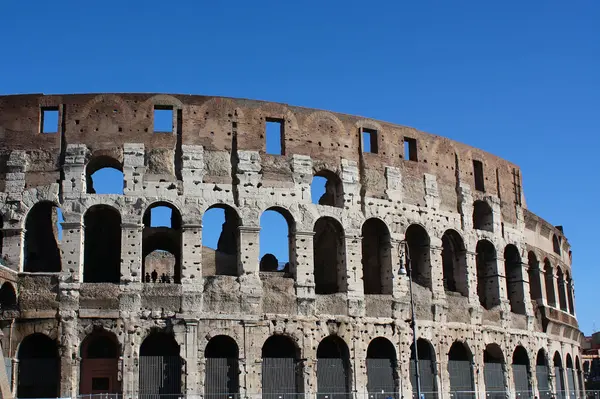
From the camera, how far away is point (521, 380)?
32.9 m

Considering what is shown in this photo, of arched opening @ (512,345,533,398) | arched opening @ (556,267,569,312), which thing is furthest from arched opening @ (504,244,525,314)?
arched opening @ (556,267,569,312)

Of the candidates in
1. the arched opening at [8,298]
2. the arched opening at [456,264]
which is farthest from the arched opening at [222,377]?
the arched opening at [456,264]

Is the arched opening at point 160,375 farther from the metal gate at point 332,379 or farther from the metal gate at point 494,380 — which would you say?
the metal gate at point 494,380

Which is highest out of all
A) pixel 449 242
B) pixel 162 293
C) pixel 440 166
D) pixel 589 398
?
pixel 440 166

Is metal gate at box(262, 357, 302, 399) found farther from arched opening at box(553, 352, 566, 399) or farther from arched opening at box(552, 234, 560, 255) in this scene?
arched opening at box(552, 234, 560, 255)

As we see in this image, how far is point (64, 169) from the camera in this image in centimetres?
2620

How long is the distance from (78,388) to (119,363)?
4.49 ft

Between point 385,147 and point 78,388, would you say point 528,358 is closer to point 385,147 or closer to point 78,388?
Result: point 385,147

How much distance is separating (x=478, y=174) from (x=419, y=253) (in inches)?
205

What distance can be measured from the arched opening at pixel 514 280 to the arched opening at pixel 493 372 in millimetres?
2485

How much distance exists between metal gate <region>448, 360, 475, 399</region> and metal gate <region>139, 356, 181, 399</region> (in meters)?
10.1

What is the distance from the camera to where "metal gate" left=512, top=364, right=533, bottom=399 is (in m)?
32.5

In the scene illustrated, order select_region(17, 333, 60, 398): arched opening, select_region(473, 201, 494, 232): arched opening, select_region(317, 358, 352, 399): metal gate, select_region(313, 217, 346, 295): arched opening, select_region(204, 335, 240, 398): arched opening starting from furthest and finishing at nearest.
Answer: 1. select_region(473, 201, 494, 232): arched opening
2. select_region(313, 217, 346, 295): arched opening
3. select_region(317, 358, 352, 399): metal gate
4. select_region(204, 335, 240, 398): arched opening
5. select_region(17, 333, 60, 398): arched opening

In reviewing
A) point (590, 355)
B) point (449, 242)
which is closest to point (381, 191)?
point (449, 242)
